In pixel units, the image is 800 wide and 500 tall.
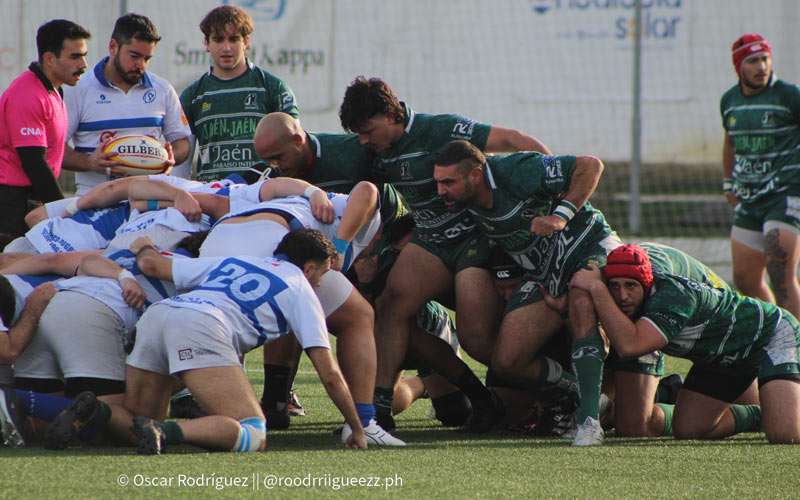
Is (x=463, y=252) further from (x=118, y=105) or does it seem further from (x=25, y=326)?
(x=118, y=105)

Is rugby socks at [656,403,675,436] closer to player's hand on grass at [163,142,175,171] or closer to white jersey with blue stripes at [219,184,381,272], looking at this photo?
white jersey with blue stripes at [219,184,381,272]

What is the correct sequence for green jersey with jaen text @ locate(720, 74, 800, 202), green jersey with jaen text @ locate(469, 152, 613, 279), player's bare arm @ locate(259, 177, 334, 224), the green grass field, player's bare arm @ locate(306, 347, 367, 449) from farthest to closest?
1. green jersey with jaen text @ locate(720, 74, 800, 202)
2. green jersey with jaen text @ locate(469, 152, 613, 279)
3. player's bare arm @ locate(259, 177, 334, 224)
4. player's bare arm @ locate(306, 347, 367, 449)
5. the green grass field

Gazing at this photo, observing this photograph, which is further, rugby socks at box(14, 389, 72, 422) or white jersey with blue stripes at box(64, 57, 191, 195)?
white jersey with blue stripes at box(64, 57, 191, 195)

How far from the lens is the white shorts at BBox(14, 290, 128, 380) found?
210 inches

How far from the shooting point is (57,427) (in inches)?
193

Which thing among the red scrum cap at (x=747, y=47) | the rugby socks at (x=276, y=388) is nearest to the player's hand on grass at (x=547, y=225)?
the rugby socks at (x=276, y=388)

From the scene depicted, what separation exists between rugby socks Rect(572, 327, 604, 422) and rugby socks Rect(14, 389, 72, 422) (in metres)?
2.13

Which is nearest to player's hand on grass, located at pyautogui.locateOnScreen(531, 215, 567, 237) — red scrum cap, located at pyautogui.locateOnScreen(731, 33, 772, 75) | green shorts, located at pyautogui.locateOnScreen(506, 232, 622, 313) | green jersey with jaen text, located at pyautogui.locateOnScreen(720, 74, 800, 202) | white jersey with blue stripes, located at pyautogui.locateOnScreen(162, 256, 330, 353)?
green shorts, located at pyautogui.locateOnScreen(506, 232, 622, 313)

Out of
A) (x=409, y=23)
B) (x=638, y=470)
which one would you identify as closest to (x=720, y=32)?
(x=409, y=23)

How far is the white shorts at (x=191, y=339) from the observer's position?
16.3 ft

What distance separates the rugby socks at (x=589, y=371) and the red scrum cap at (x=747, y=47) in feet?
12.6

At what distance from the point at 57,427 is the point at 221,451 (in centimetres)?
62

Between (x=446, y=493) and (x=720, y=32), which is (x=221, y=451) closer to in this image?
(x=446, y=493)

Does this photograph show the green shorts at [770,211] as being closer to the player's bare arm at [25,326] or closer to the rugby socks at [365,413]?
the rugby socks at [365,413]
